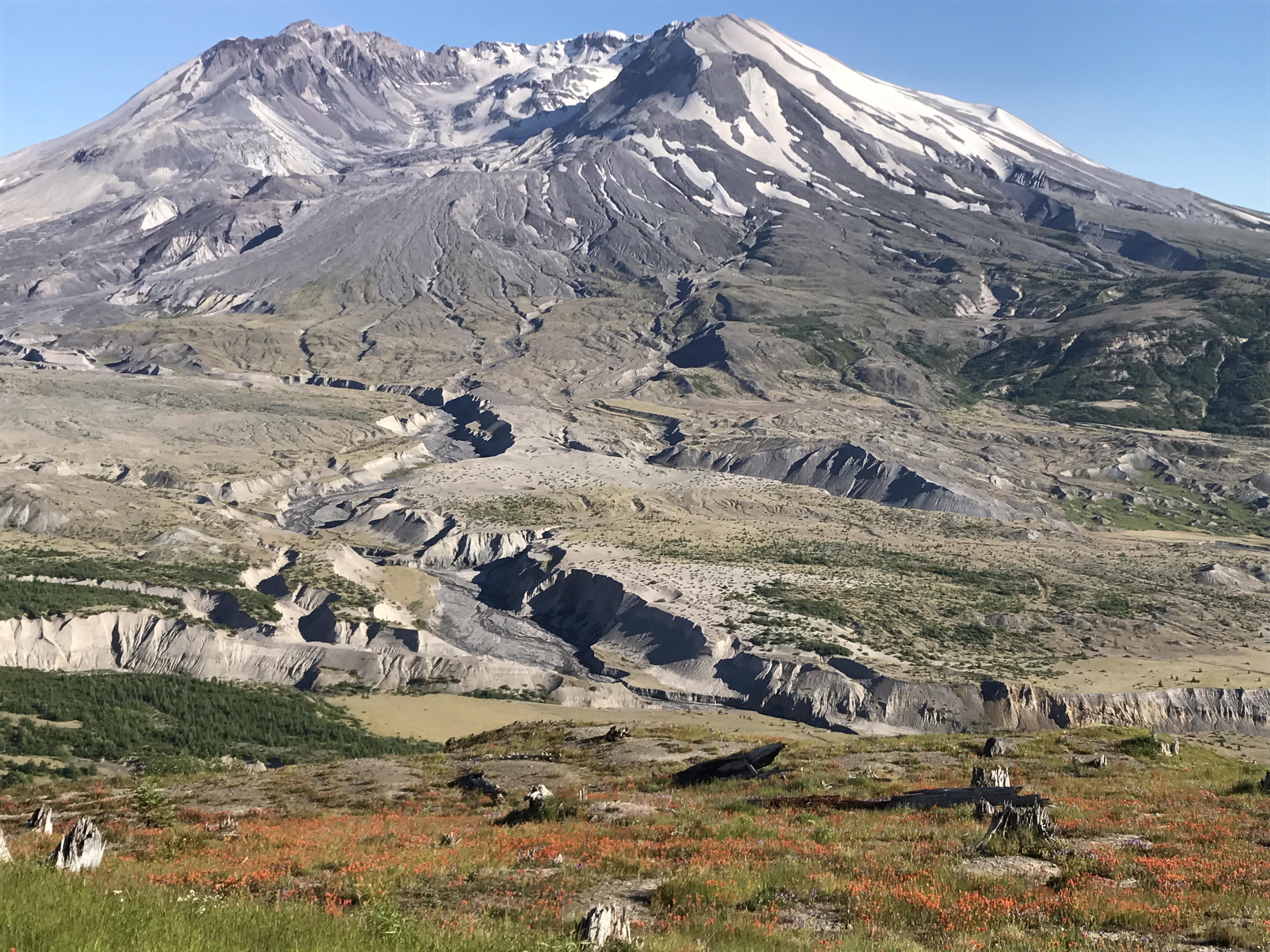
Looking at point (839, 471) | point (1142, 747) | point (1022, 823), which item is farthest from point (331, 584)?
point (839, 471)

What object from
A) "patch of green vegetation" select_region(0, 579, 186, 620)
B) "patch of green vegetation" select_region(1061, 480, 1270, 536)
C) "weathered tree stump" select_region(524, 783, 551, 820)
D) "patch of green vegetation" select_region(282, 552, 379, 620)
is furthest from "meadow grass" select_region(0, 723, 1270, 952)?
"patch of green vegetation" select_region(1061, 480, 1270, 536)

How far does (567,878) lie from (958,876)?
577 centimetres

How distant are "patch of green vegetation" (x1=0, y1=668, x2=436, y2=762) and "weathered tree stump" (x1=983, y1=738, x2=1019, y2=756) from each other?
31.2 metres

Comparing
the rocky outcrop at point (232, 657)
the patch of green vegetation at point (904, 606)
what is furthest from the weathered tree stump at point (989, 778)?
the patch of green vegetation at point (904, 606)

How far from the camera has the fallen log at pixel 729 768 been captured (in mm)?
26641

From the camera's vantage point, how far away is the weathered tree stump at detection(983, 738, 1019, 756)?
29.6 meters

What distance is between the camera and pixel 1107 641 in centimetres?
8062

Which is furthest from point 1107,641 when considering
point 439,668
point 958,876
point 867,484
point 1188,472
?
point 1188,472

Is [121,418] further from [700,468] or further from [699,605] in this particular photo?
[699,605]

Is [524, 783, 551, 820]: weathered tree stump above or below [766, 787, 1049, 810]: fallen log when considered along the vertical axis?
below

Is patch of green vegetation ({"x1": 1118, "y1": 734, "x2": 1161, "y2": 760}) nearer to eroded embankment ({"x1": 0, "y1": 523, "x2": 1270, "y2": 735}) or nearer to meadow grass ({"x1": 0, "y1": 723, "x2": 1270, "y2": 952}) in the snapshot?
meadow grass ({"x1": 0, "y1": 723, "x2": 1270, "y2": 952})

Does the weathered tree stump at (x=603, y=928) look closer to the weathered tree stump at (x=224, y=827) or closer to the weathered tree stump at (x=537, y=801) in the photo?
the weathered tree stump at (x=224, y=827)

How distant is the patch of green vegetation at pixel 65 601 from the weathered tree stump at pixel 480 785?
169 feet

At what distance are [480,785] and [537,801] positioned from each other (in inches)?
213
